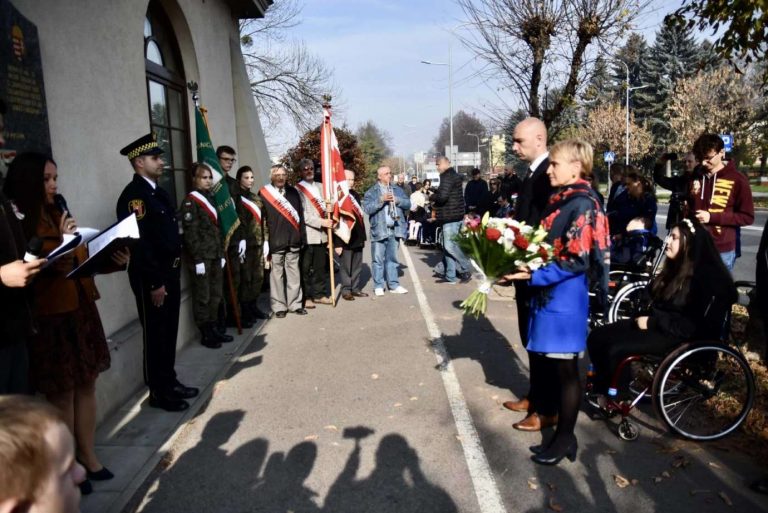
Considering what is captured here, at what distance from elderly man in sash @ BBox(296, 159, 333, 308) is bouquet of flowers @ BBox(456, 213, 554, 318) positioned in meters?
5.13

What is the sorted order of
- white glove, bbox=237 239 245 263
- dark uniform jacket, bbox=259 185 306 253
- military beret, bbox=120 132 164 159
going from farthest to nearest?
dark uniform jacket, bbox=259 185 306 253
white glove, bbox=237 239 245 263
military beret, bbox=120 132 164 159

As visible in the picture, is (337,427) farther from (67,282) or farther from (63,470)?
(63,470)

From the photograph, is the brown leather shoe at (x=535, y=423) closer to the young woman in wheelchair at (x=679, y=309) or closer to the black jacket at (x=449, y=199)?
the young woman in wheelchair at (x=679, y=309)

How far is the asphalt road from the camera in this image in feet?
11.5

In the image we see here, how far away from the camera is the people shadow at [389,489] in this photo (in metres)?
3.43

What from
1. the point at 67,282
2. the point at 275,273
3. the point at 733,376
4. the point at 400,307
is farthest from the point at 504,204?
the point at 67,282

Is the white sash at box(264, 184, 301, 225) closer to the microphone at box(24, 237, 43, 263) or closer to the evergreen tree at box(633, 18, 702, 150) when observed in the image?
the microphone at box(24, 237, 43, 263)

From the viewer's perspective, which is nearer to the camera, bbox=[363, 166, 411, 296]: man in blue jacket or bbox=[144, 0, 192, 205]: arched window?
bbox=[144, 0, 192, 205]: arched window

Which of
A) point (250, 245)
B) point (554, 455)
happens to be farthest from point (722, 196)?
point (250, 245)

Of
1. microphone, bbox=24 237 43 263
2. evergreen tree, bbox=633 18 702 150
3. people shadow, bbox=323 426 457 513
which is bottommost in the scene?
people shadow, bbox=323 426 457 513

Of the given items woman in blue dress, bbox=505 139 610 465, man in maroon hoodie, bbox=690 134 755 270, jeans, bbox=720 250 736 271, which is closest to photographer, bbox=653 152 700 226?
man in maroon hoodie, bbox=690 134 755 270

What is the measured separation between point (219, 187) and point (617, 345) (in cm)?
483

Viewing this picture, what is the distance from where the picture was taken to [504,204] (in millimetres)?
12484

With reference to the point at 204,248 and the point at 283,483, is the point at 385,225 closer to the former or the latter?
the point at 204,248
